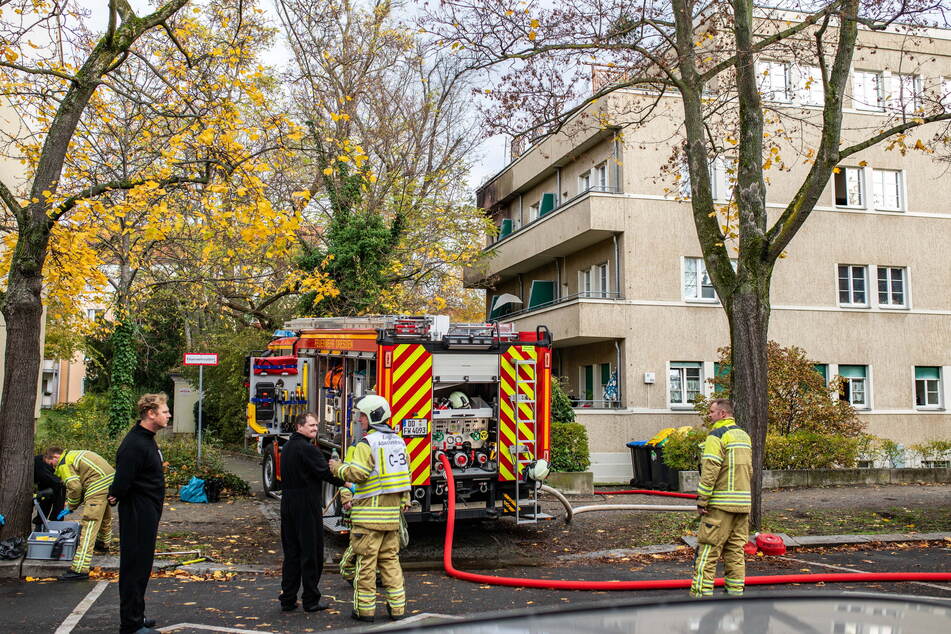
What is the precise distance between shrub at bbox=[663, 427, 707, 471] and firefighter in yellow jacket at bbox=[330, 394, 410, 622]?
35.4 ft

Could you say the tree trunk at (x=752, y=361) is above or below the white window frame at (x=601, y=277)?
below

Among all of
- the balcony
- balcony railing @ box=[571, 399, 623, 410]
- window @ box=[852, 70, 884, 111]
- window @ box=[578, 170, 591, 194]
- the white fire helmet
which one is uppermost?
window @ box=[852, 70, 884, 111]

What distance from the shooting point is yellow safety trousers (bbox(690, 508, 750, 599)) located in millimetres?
7090

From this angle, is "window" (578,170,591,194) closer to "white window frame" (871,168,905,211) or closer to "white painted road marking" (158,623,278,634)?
"white window frame" (871,168,905,211)

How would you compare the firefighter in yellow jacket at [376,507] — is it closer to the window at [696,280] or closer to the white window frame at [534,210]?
the window at [696,280]

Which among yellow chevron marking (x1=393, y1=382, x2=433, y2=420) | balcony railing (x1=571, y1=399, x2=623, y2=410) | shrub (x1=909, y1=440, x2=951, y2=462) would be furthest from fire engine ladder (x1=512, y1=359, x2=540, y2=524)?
shrub (x1=909, y1=440, x2=951, y2=462)

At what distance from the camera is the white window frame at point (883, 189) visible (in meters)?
23.7

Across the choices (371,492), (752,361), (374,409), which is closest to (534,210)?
(752,361)

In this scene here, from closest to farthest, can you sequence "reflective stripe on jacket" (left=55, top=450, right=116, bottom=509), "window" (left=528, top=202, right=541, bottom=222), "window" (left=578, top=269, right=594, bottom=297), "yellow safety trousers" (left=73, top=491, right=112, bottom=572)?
1. "yellow safety trousers" (left=73, top=491, right=112, bottom=572)
2. "reflective stripe on jacket" (left=55, top=450, right=116, bottom=509)
3. "window" (left=578, top=269, right=594, bottom=297)
4. "window" (left=528, top=202, right=541, bottom=222)

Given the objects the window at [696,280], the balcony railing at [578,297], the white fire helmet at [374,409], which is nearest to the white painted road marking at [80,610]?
the white fire helmet at [374,409]

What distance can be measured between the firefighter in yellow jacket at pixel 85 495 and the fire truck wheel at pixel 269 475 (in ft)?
19.2

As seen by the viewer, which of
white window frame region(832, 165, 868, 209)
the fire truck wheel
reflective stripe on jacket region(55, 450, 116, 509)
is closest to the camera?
reflective stripe on jacket region(55, 450, 116, 509)

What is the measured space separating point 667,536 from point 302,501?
5.81 m

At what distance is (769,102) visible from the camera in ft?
68.7
